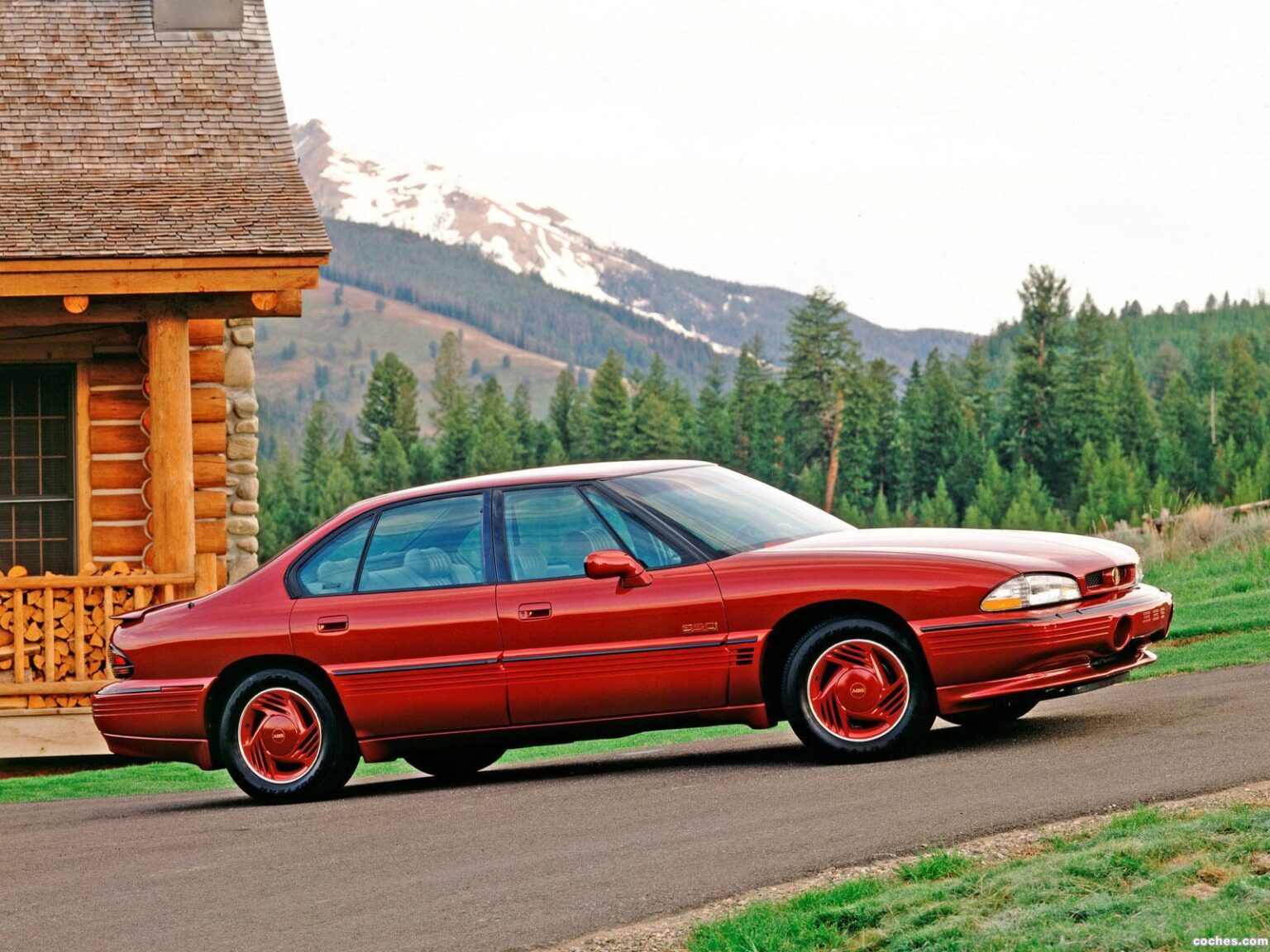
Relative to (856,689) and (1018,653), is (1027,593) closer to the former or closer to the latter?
(1018,653)

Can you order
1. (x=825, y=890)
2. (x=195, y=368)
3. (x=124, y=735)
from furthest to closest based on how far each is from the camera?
(x=195, y=368)
(x=124, y=735)
(x=825, y=890)

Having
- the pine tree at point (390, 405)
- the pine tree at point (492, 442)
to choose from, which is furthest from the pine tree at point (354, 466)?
the pine tree at point (492, 442)

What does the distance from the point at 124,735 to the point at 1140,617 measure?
5.37m

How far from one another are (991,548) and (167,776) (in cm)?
730

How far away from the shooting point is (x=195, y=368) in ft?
49.9

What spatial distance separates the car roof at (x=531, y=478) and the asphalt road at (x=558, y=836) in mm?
1541

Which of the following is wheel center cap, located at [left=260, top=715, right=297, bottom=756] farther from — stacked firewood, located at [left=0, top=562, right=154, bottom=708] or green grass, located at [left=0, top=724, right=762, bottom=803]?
stacked firewood, located at [left=0, top=562, right=154, bottom=708]

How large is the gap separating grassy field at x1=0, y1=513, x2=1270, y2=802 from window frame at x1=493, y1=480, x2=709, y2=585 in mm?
3999

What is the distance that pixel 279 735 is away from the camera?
8969 millimetres

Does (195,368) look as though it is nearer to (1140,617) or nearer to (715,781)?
(715,781)

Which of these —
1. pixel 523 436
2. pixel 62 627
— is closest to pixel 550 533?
pixel 62 627

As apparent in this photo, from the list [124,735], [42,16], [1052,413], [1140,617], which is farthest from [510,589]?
[1052,413]

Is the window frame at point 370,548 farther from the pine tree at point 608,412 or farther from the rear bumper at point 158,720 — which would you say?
the pine tree at point 608,412

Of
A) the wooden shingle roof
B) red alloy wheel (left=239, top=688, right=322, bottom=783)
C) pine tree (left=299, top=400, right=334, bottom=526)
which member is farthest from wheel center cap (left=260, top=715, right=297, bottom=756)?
pine tree (left=299, top=400, right=334, bottom=526)
